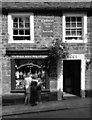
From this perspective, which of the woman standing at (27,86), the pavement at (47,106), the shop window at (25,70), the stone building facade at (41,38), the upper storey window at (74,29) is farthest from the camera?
the upper storey window at (74,29)

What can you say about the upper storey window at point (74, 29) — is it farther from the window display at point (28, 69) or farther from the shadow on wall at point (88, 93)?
the shadow on wall at point (88, 93)

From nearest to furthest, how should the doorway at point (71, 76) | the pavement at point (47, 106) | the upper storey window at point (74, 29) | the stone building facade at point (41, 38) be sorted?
the pavement at point (47, 106), the stone building facade at point (41, 38), the upper storey window at point (74, 29), the doorway at point (71, 76)

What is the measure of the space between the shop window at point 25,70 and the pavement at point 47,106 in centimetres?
121

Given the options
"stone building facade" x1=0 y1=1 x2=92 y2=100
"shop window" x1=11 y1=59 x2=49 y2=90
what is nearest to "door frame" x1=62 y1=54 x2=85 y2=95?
"stone building facade" x1=0 y1=1 x2=92 y2=100

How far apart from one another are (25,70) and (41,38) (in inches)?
81.9

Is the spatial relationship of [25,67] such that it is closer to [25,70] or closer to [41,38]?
[25,70]

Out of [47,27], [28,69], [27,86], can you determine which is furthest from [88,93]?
[47,27]

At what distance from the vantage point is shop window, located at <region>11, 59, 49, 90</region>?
39.7ft

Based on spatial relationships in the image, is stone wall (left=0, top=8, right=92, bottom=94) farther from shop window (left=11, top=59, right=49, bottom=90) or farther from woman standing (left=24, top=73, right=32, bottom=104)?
woman standing (left=24, top=73, right=32, bottom=104)

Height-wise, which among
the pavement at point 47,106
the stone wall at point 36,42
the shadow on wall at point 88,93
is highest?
the stone wall at point 36,42

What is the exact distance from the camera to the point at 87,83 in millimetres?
12352

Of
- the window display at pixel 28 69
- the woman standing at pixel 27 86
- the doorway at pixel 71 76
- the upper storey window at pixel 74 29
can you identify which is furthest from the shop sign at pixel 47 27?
the woman standing at pixel 27 86

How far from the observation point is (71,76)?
14047 millimetres

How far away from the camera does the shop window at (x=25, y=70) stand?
12095mm
